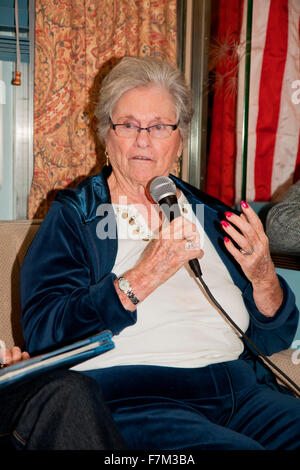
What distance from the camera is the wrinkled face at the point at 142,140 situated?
1257mm

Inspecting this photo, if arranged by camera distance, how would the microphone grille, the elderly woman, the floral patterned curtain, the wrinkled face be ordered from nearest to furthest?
the elderly woman < the microphone grille < the wrinkled face < the floral patterned curtain

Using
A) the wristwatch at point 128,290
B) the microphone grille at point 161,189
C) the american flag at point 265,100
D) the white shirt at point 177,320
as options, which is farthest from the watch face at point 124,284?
the american flag at point 265,100

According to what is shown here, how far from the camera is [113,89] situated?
1.27 m

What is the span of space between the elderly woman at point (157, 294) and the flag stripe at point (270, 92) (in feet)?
3.85

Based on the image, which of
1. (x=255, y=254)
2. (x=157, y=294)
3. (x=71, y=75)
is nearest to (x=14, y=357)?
(x=157, y=294)

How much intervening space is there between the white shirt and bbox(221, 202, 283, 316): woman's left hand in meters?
0.08

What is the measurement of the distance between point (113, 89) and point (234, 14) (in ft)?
5.21

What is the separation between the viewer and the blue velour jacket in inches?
38.0

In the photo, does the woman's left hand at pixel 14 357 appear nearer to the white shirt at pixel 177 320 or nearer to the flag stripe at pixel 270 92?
the white shirt at pixel 177 320

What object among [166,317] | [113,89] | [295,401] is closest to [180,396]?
[166,317]

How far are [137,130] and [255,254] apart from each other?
1.62ft

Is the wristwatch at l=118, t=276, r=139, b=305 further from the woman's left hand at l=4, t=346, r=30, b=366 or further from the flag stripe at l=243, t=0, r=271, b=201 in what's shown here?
the flag stripe at l=243, t=0, r=271, b=201

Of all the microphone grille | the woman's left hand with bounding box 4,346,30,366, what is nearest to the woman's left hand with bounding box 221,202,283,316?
the microphone grille

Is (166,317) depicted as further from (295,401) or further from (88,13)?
(88,13)
